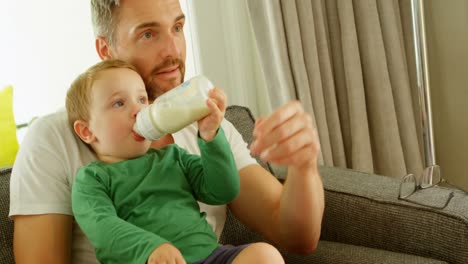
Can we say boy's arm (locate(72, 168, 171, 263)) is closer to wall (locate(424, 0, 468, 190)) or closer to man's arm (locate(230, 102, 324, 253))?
man's arm (locate(230, 102, 324, 253))

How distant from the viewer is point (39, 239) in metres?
1.32

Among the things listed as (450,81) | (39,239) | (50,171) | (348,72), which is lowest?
(450,81)

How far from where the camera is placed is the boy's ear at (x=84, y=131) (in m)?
1.38

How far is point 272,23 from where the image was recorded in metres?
2.34

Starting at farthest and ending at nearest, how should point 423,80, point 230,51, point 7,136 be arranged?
point 230,51
point 423,80
point 7,136

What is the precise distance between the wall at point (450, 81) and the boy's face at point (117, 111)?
1.76 m

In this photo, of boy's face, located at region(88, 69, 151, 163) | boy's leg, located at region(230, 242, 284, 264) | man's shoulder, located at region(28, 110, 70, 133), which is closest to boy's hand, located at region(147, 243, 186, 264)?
boy's leg, located at region(230, 242, 284, 264)

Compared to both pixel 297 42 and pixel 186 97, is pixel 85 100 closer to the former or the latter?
pixel 186 97

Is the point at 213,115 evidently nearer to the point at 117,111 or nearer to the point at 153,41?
the point at 117,111

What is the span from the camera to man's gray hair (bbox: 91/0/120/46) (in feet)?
5.39

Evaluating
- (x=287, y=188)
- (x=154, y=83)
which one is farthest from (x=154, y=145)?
(x=287, y=188)

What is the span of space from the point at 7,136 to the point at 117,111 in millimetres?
594

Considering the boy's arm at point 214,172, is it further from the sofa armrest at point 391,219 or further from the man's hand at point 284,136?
the sofa armrest at point 391,219

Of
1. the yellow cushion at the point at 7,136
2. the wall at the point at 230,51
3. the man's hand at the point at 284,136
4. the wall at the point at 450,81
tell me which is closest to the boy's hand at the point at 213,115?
the man's hand at the point at 284,136
